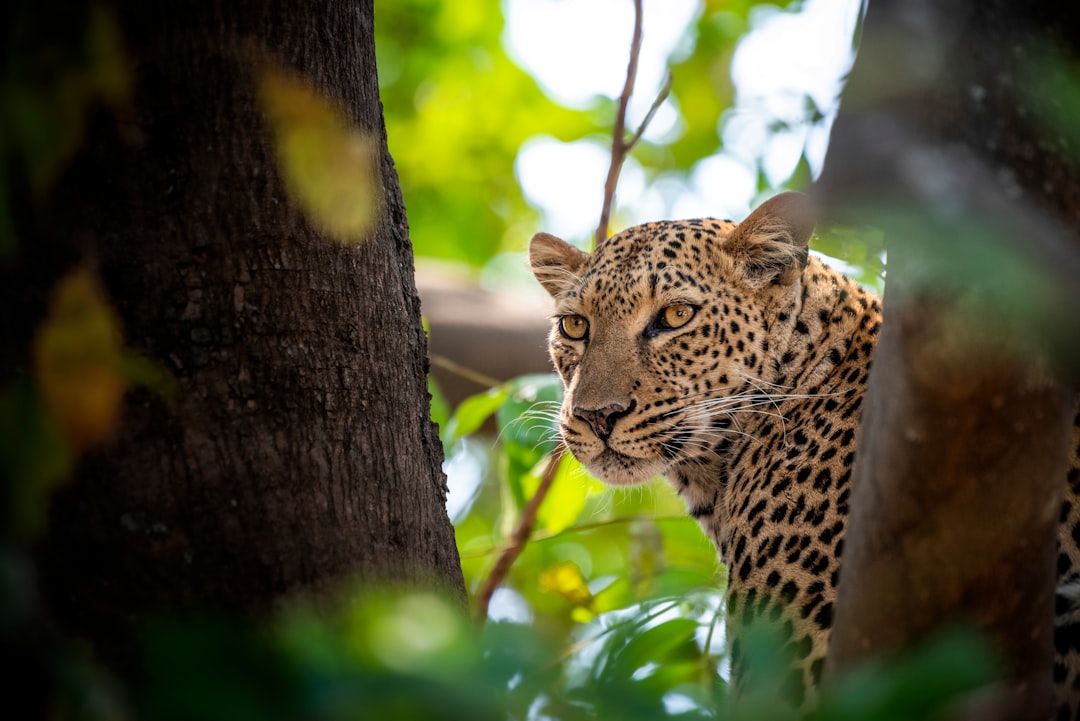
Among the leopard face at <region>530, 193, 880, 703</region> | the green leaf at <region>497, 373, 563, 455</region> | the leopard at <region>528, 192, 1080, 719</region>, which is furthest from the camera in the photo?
the green leaf at <region>497, 373, 563, 455</region>

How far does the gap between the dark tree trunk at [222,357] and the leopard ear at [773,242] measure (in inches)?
110

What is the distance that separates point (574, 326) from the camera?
19.0ft

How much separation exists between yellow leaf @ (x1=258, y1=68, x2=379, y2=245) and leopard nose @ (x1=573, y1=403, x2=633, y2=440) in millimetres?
2261

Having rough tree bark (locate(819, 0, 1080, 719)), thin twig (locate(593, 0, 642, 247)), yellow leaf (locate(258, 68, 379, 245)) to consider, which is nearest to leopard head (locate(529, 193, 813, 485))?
thin twig (locate(593, 0, 642, 247))

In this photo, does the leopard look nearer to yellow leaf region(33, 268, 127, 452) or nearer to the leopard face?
the leopard face

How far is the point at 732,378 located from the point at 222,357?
3.07 meters

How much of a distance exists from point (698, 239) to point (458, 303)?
19.8 ft

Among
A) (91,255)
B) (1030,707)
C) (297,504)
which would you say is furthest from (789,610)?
(91,255)

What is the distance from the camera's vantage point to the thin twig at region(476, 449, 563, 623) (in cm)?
535

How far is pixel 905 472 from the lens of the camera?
A: 2336 mm

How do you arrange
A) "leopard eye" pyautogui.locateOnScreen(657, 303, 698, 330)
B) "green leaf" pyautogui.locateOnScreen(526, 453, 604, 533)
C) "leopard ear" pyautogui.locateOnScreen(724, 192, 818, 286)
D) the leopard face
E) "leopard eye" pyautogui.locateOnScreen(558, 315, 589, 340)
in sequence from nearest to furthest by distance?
the leopard face, "leopard ear" pyautogui.locateOnScreen(724, 192, 818, 286), "leopard eye" pyautogui.locateOnScreen(657, 303, 698, 330), "green leaf" pyautogui.locateOnScreen(526, 453, 604, 533), "leopard eye" pyautogui.locateOnScreen(558, 315, 589, 340)

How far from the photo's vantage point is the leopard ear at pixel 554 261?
246 inches

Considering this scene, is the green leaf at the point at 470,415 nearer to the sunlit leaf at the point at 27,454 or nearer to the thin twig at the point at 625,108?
the thin twig at the point at 625,108

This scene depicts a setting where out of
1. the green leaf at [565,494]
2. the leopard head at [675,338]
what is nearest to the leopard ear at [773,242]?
the leopard head at [675,338]
